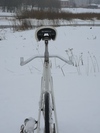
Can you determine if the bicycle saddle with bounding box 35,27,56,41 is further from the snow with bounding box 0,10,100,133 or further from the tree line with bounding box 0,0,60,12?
the tree line with bounding box 0,0,60,12

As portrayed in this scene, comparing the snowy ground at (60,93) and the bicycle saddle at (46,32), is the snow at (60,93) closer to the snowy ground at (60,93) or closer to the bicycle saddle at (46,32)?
the snowy ground at (60,93)

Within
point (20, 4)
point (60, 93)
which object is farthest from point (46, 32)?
point (20, 4)

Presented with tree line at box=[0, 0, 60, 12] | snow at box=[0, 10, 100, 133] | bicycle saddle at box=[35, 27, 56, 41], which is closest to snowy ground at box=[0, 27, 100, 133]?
snow at box=[0, 10, 100, 133]

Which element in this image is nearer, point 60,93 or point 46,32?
point 46,32

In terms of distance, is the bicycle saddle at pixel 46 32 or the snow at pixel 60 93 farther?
the snow at pixel 60 93

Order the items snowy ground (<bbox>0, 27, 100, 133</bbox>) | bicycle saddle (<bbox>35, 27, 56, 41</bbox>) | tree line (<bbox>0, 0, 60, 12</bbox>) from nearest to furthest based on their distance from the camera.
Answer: bicycle saddle (<bbox>35, 27, 56, 41</bbox>), snowy ground (<bbox>0, 27, 100, 133</bbox>), tree line (<bbox>0, 0, 60, 12</bbox>)

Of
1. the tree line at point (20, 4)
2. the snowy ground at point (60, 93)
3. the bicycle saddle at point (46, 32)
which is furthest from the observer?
the tree line at point (20, 4)

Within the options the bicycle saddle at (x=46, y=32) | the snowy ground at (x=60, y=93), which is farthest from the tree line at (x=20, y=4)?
the bicycle saddle at (x=46, y=32)

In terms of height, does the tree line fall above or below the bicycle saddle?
above

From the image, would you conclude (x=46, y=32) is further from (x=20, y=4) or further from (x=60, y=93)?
(x=20, y=4)

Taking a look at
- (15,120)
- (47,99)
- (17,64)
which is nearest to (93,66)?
(17,64)

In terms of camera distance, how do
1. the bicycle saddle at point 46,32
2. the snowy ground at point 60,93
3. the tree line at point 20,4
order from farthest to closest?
the tree line at point 20,4 < the snowy ground at point 60,93 < the bicycle saddle at point 46,32

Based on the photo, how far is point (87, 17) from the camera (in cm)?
1991

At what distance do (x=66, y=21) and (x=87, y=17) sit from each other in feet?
13.0
